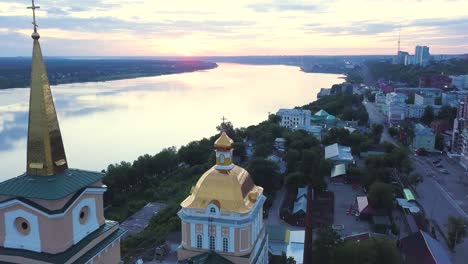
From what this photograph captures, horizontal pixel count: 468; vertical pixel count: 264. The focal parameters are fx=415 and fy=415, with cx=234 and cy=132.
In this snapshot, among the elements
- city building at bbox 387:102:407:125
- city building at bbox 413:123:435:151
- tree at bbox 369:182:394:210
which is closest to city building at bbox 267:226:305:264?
tree at bbox 369:182:394:210

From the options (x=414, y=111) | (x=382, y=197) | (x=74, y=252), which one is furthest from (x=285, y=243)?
(x=414, y=111)

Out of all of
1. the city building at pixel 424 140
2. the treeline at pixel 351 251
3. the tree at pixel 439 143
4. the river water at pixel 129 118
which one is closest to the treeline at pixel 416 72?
the river water at pixel 129 118

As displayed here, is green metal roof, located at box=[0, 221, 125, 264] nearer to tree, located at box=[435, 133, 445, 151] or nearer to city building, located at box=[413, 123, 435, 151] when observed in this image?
city building, located at box=[413, 123, 435, 151]

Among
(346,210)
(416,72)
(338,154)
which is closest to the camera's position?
(346,210)

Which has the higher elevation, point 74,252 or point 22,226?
point 22,226

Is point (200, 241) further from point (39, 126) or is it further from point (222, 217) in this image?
point (39, 126)

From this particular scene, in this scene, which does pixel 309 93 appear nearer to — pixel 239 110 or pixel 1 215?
pixel 239 110

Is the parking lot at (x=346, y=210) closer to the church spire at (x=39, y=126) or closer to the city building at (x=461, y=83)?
the church spire at (x=39, y=126)
